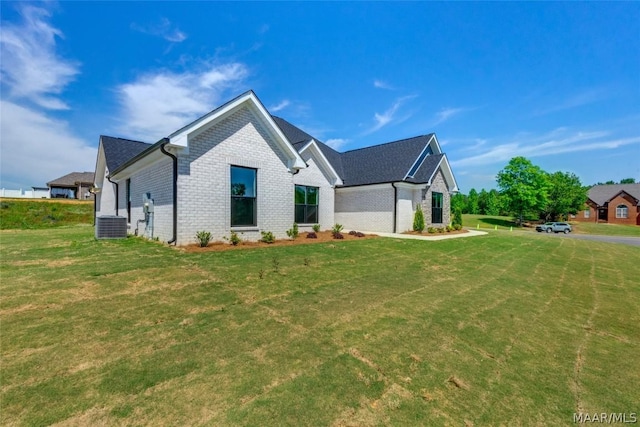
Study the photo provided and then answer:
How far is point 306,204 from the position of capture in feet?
51.3

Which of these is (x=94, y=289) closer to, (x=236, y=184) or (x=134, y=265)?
(x=134, y=265)

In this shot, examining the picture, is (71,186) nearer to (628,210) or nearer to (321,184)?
(321,184)

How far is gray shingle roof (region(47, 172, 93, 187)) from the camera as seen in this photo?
4519cm

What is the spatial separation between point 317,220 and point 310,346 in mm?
12709

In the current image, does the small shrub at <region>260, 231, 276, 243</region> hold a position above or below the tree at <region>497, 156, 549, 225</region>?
below

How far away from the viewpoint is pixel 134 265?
6570mm

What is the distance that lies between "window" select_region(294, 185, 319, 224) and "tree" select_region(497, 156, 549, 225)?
3673 centimetres

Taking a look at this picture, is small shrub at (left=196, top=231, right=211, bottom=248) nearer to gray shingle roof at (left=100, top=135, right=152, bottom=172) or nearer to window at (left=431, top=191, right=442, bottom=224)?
gray shingle roof at (left=100, top=135, right=152, bottom=172)

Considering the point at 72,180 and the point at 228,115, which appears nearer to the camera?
the point at 228,115

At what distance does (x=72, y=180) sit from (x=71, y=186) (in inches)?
80.0

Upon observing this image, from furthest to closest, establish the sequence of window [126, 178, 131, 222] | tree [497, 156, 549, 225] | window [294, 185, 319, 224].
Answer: tree [497, 156, 549, 225], window [294, 185, 319, 224], window [126, 178, 131, 222]

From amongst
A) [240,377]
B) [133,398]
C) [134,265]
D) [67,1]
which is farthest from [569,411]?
[67,1]

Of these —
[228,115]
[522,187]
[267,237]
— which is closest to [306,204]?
[267,237]

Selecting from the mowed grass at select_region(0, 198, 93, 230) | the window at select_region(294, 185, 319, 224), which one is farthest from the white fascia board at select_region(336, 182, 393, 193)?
the mowed grass at select_region(0, 198, 93, 230)
